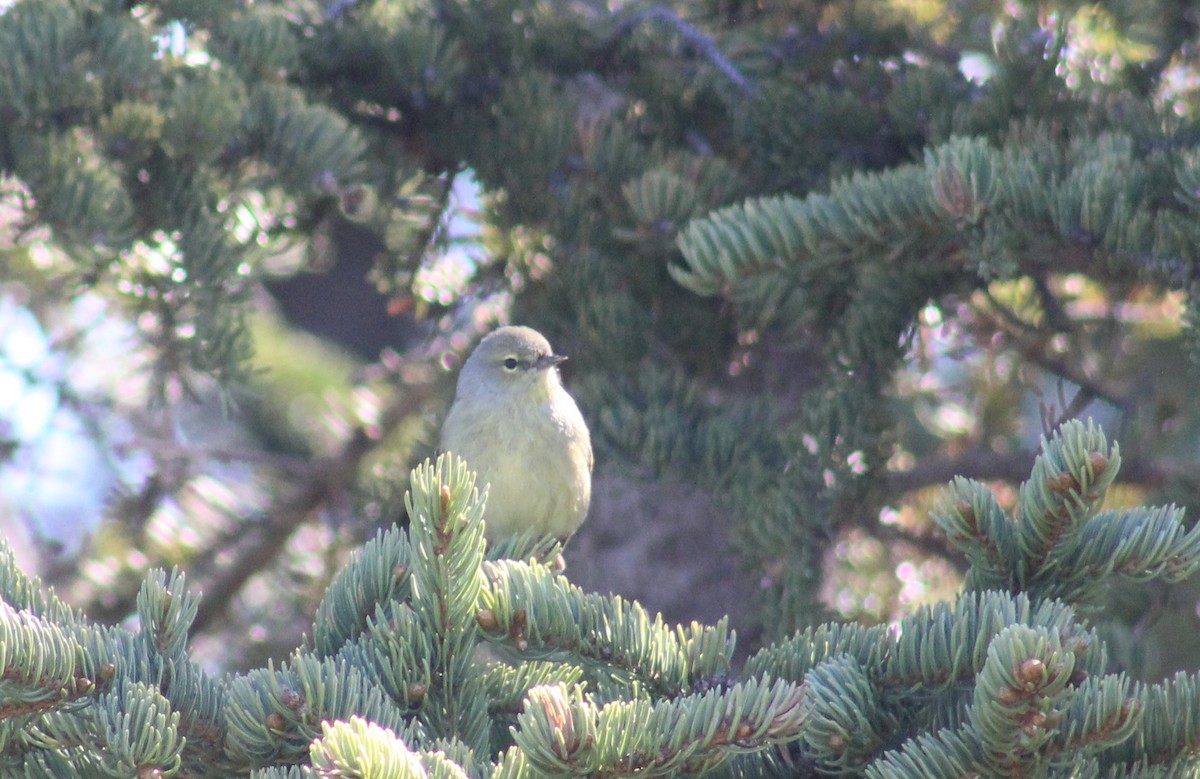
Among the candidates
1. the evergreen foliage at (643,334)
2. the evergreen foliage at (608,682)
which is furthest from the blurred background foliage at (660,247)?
the evergreen foliage at (608,682)

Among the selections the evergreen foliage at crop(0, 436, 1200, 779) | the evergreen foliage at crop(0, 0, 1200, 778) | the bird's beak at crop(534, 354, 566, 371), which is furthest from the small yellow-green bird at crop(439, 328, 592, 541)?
the evergreen foliage at crop(0, 436, 1200, 779)

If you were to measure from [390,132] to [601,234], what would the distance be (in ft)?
2.79

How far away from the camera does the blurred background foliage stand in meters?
3.29

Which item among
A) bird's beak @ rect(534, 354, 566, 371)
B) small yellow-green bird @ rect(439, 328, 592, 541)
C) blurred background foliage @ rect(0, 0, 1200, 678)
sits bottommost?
small yellow-green bird @ rect(439, 328, 592, 541)

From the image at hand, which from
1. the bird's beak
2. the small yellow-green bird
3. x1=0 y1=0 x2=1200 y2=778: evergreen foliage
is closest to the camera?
x1=0 y1=0 x2=1200 y2=778: evergreen foliage

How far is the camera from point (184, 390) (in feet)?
12.0

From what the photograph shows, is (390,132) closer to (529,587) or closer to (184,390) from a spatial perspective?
(184,390)

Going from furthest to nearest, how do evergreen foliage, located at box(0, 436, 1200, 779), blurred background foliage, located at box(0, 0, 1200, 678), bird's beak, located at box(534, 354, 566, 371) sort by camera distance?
bird's beak, located at box(534, 354, 566, 371) < blurred background foliage, located at box(0, 0, 1200, 678) < evergreen foliage, located at box(0, 436, 1200, 779)

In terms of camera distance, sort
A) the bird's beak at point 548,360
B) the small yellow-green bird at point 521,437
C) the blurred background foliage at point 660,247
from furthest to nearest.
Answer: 1. the small yellow-green bird at point 521,437
2. the bird's beak at point 548,360
3. the blurred background foliage at point 660,247

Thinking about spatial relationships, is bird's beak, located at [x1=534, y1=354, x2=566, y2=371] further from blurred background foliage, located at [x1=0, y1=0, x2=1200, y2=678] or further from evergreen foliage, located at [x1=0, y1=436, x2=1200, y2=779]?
evergreen foliage, located at [x1=0, y1=436, x2=1200, y2=779]

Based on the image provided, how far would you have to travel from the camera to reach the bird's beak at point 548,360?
4520 mm

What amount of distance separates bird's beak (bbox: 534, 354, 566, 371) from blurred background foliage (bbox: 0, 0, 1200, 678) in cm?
7

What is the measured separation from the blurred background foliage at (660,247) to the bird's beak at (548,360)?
0.22ft

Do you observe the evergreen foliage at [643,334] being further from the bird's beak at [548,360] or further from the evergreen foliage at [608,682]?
the bird's beak at [548,360]
